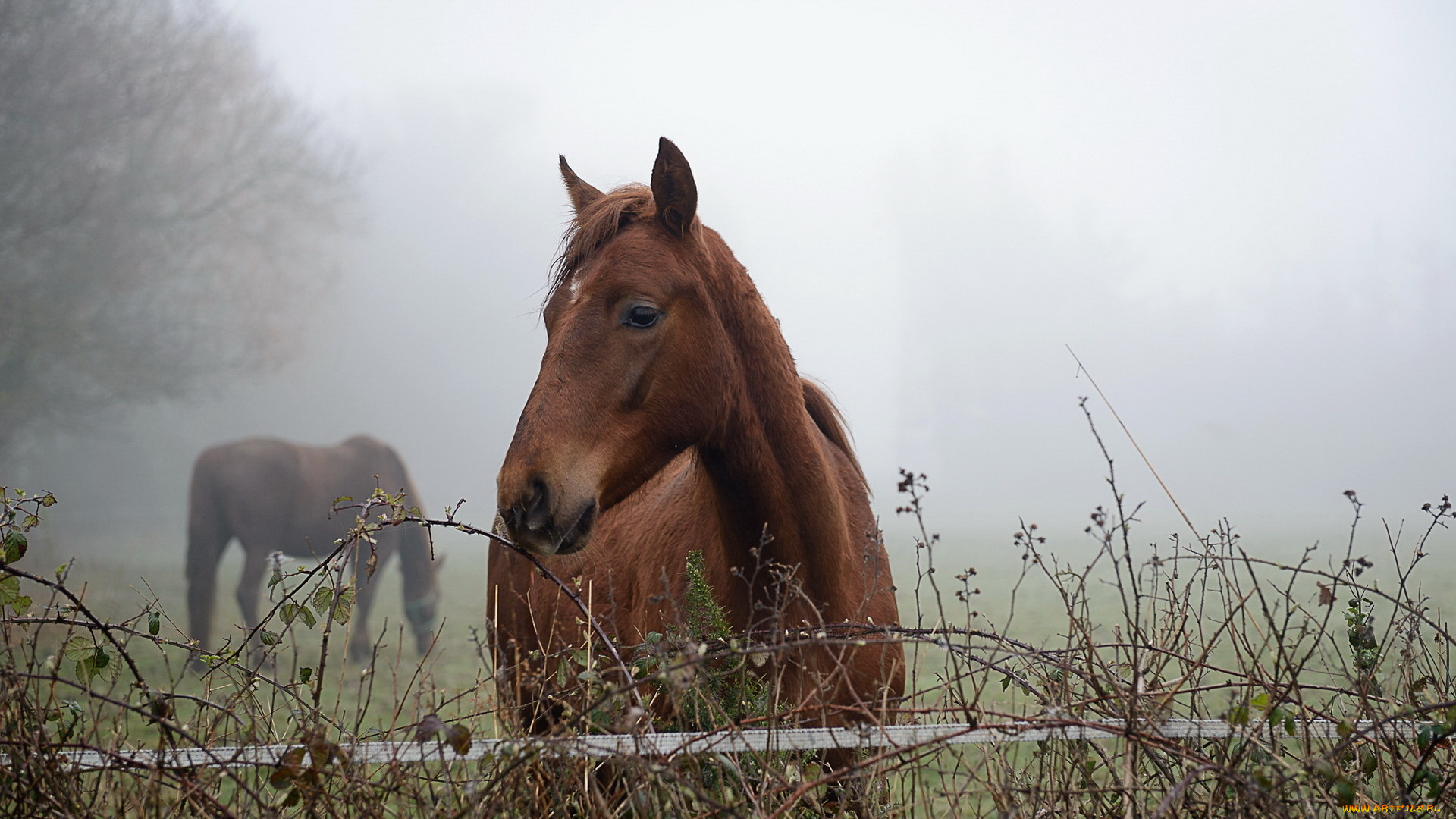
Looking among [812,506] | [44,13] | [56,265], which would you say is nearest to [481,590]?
[56,265]

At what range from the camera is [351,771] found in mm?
1272

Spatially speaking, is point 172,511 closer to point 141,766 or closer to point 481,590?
point 481,590

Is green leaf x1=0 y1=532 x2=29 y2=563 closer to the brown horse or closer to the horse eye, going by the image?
the brown horse

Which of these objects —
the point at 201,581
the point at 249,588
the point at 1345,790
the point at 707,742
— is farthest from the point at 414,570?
the point at 1345,790

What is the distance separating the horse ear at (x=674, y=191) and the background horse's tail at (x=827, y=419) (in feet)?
3.29

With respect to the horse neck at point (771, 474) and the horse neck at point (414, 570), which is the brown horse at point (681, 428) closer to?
the horse neck at point (771, 474)

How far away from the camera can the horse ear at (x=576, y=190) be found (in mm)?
2844

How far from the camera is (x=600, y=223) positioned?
94.0 inches

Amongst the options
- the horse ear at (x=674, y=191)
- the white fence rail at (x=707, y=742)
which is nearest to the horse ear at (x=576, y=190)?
the horse ear at (x=674, y=191)

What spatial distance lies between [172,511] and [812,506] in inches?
1274

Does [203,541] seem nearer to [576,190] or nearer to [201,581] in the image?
[201,581]

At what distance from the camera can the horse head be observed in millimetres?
1972

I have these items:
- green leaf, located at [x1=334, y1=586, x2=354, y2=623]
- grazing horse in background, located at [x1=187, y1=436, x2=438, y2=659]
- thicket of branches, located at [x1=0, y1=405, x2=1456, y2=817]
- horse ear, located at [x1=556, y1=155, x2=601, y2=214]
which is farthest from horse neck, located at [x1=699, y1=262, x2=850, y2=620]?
grazing horse in background, located at [x1=187, y1=436, x2=438, y2=659]

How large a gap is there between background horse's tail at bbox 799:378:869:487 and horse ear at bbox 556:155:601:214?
1.09 metres
